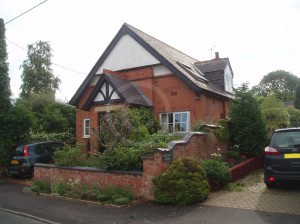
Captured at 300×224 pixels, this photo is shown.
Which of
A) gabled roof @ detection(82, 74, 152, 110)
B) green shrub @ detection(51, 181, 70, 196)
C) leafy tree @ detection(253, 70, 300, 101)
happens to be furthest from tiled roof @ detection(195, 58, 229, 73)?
leafy tree @ detection(253, 70, 300, 101)

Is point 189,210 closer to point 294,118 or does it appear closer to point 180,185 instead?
point 180,185

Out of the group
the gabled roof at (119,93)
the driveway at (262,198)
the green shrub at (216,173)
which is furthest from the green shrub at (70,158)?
the driveway at (262,198)

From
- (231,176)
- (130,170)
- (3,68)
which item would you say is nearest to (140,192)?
(130,170)

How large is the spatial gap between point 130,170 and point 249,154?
6.56 m

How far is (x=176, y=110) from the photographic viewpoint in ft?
53.3

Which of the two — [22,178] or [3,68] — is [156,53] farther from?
[22,178]

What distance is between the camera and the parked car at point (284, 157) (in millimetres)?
8211

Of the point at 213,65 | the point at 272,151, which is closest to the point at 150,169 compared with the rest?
the point at 272,151

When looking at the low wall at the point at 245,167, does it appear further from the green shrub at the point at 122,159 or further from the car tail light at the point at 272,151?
the green shrub at the point at 122,159

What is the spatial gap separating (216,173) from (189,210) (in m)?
2.12

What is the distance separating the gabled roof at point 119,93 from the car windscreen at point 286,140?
780cm

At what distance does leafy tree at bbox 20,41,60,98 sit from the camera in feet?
137

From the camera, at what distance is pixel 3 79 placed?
16094mm

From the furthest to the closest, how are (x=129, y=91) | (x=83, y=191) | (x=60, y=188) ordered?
(x=129, y=91), (x=60, y=188), (x=83, y=191)
